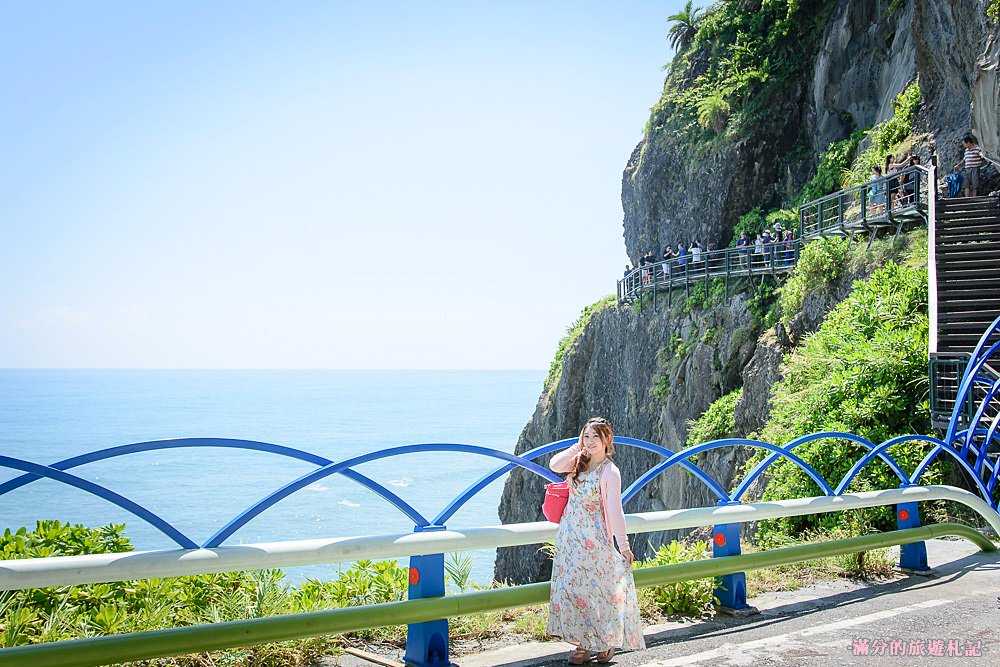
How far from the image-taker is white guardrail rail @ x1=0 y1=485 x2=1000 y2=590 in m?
3.63

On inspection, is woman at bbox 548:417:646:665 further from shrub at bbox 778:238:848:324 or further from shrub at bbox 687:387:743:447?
shrub at bbox 687:387:743:447

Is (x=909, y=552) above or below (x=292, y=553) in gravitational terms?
below

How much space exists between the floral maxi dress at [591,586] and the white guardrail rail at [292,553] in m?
0.25

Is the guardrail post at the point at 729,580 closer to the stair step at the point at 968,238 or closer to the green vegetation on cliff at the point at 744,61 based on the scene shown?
the stair step at the point at 968,238

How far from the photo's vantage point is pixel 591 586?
457 centimetres

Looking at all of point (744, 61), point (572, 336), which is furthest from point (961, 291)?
point (572, 336)

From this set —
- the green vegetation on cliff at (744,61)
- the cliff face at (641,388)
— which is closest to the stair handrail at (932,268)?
the cliff face at (641,388)

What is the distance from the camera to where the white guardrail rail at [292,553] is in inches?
143

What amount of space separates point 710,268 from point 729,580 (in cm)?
2371

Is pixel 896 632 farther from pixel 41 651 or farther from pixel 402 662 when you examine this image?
pixel 41 651

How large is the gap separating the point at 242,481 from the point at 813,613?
86.8m

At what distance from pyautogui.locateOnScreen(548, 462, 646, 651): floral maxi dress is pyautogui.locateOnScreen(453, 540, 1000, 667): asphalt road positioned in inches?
7.9

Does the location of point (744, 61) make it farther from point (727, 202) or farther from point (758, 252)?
point (758, 252)

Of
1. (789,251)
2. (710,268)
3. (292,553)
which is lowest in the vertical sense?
(292,553)
